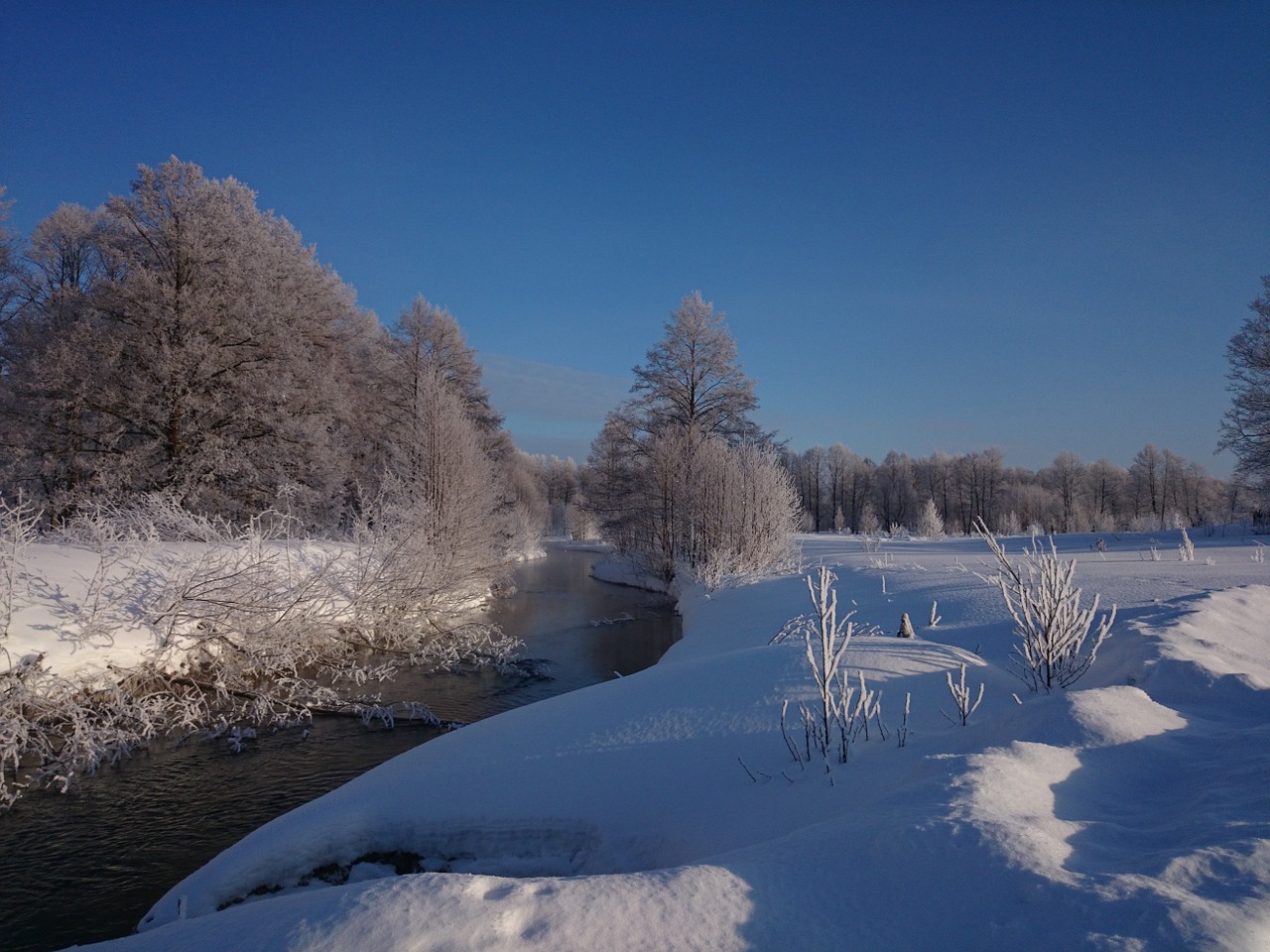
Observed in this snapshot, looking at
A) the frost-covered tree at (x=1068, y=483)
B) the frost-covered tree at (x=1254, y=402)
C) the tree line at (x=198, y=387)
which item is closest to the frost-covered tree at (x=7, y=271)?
the tree line at (x=198, y=387)

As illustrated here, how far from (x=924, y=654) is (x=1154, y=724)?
2409 mm

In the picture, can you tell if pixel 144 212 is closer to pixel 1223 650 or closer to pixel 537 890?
pixel 537 890

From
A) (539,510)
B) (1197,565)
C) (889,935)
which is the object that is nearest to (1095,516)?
(539,510)

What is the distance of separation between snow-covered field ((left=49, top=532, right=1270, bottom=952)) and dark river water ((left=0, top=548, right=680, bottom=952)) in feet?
3.13

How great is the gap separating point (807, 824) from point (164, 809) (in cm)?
597

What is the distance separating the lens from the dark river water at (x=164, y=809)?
4.45 m

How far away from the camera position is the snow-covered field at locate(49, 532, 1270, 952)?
1.95m

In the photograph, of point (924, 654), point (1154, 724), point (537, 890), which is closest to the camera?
point (537, 890)

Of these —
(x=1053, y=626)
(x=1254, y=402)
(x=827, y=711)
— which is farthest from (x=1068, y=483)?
(x=827, y=711)

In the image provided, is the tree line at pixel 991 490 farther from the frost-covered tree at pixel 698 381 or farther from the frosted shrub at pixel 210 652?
the frosted shrub at pixel 210 652

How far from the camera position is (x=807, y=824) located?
3.18 m

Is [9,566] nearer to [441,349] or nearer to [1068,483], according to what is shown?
[441,349]

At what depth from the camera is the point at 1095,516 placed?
50.0 meters

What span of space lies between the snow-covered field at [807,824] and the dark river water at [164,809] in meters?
0.95
